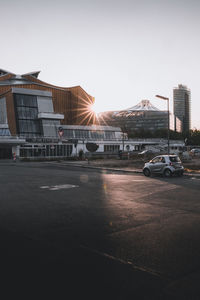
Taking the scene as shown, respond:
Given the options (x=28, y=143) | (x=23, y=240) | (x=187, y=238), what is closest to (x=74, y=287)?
(x=23, y=240)

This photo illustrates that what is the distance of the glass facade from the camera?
74312 millimetres

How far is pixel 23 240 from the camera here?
245 inches

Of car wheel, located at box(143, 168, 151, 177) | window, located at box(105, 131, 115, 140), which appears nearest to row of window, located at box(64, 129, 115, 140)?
window, located at box(105, 131, 115, 140)

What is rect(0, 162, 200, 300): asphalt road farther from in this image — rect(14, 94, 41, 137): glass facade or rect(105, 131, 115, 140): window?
rect(105, 131, 115, 140): window

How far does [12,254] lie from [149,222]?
3.99 metres

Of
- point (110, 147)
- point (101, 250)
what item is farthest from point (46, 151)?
point (101, 250)

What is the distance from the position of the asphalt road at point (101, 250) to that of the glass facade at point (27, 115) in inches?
2631

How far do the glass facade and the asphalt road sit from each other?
6684cm

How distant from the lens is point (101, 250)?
559cm

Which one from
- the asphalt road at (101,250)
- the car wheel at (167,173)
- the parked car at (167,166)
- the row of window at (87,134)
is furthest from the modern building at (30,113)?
the asphalt road at (101,250)

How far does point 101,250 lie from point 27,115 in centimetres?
7476

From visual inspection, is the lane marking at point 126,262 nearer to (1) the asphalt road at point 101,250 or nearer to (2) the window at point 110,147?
(1) the asphalt road at point 101,250

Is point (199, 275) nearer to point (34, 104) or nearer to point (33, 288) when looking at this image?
point (33, 288)

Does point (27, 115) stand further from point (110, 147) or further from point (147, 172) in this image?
point (147, 172)
